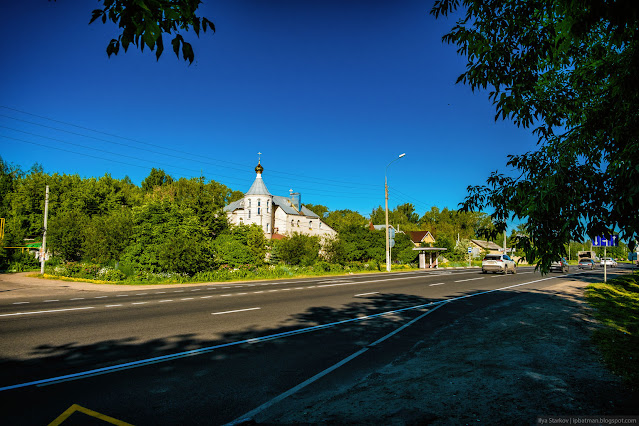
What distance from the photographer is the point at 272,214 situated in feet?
219

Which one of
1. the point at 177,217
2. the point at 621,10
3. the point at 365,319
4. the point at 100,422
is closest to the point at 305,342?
the point at 365,319

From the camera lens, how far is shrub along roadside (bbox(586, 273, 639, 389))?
523cm

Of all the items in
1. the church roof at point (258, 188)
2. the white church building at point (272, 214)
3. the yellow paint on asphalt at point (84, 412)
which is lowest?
the yellow paint on asphalt at point (84, 412)

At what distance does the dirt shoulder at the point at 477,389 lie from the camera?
3.84 metres

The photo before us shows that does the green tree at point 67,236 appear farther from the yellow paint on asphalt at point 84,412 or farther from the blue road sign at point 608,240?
the blue road sign at point 608,240

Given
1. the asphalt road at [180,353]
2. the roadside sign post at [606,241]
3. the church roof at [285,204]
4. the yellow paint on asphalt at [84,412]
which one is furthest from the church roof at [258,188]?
the yellow paint on asphalt at [84,412]

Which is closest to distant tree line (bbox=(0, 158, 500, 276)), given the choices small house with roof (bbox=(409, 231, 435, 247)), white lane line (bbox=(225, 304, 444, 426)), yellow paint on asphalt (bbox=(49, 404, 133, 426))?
small house with roof (bbox=(409, 231, 435, 247))

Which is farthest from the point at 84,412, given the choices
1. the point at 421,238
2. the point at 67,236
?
the point at 421,238

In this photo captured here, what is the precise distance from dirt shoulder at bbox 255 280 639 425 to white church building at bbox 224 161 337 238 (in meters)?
45.3

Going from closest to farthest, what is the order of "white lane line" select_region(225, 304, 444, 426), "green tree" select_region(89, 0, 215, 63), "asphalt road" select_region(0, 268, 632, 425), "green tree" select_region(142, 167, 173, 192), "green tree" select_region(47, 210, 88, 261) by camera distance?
1. "green tree" select_region(89, 0, 215, 63)
2. "white lane line" select_region(225, 304, 444, 426)
3. "asphalt road" select_region(0, 268, 632, 425)
4. "green tree" select_region(47, 210, 88, 261)
5. "green tree" select_region(142, 167, 173, 192)

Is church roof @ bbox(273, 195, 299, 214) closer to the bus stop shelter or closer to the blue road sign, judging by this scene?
the bus stop shelter

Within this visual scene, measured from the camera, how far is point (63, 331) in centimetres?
853

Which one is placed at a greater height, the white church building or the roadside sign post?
the white church building

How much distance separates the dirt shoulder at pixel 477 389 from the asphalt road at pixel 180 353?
61 centimetres
